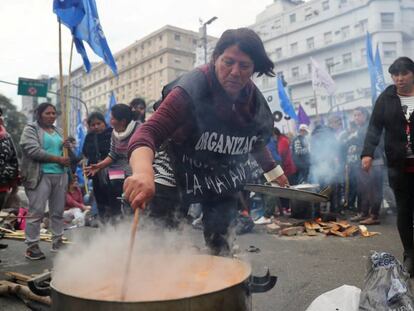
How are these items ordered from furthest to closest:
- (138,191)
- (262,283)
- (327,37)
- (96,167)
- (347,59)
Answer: (327,37) → (347,59) → (96,167) → (262,283) → (138,191)

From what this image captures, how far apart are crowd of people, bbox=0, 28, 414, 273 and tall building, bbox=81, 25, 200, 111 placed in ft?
198

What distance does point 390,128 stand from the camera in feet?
10.5

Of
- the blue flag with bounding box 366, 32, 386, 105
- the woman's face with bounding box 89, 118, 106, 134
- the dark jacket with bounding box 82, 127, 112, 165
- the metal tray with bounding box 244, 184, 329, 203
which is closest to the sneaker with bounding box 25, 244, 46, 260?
the dark jacket with bounding box 82, 127, 112, 165

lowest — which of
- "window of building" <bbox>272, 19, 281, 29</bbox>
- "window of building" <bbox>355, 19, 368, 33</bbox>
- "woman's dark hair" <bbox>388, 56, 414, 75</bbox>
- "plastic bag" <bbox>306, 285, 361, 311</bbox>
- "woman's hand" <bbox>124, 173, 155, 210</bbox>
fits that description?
"plastic bag" <bbox>306, 285, 361, 311</bbox>

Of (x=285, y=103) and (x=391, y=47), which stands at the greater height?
(x=391, y=47)

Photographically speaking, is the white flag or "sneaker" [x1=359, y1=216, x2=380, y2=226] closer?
"sneaker" [x1=359, y1=216, x2=380, y2=226]

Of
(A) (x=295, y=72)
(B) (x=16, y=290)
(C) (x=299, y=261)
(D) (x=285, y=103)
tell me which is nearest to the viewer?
(B) (x=16, y=290)

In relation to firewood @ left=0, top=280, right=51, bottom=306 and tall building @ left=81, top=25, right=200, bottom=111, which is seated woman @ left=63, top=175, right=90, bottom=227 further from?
tall building @ left=81, top=25, right=200, bottom=111

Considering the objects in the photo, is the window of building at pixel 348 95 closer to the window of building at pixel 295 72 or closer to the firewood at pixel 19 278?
the window of building at pixel 295 72

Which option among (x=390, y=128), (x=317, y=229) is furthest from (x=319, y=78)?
(x=390, y=128)

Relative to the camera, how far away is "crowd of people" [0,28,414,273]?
1.85 m

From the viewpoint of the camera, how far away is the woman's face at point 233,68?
189 centimetres

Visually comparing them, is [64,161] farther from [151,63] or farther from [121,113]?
[151,63]

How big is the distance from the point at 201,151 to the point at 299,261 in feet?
8.01
